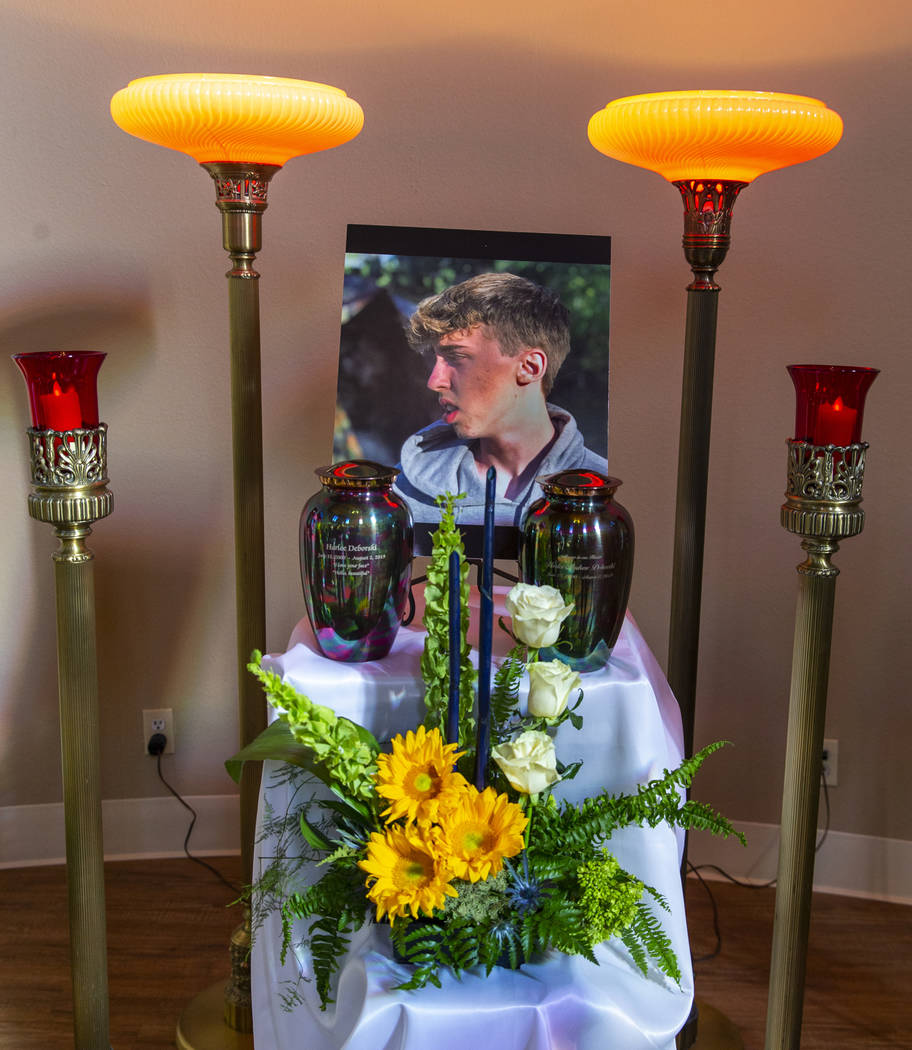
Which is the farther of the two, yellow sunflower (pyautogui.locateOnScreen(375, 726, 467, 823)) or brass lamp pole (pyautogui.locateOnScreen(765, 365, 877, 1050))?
brass lamp pole (pyautogui.locateOnScreen(765, 365, 877, 1050))

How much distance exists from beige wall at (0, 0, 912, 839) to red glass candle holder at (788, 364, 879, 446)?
0.77 m

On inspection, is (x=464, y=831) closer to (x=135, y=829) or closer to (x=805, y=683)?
(x=805, y=683)

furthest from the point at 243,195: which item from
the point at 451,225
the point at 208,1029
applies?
the point at 208,1029

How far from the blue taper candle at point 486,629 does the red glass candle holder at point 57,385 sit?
65 centimetres

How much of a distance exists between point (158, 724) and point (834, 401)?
1.64 metres

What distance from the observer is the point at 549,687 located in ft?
4.35

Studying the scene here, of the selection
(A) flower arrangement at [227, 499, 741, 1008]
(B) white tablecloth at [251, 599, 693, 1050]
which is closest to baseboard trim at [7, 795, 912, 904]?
(B) white tablecloth at [251, 599, 693, 1050]

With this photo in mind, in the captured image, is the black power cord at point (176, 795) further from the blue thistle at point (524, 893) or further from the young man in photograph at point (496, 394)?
the blue thistle at point (524, 893)

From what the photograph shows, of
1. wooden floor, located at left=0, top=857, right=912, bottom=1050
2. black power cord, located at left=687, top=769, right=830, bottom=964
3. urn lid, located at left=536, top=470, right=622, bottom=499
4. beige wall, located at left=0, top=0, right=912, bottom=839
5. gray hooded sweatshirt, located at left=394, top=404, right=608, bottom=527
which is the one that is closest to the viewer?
urn lid, located at left=536, top=470, right=622, bottom=499

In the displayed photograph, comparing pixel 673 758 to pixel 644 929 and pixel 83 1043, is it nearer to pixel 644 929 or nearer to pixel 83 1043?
pixel 644 929

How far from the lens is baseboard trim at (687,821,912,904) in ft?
7.82

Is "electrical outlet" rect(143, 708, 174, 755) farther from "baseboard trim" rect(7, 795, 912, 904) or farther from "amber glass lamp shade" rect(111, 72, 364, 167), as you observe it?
"amber glass lamp shade" rect(111, 72, 364, 167)

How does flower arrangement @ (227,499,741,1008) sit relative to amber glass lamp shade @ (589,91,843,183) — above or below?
below

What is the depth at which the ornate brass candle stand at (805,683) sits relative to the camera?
4.94 ft
